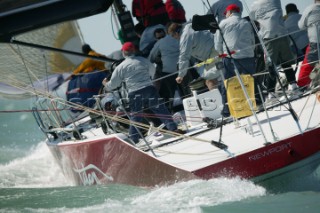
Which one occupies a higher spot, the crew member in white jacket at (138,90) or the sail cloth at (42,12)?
the sail cloth at (42,12)

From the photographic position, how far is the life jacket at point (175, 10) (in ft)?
35.8

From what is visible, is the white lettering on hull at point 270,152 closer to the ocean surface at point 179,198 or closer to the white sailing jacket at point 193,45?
the ocean surface at point 179,198

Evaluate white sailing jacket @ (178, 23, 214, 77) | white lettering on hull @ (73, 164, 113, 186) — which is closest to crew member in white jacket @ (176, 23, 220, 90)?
white sailing jacket @ (178, 23, 214, 77)

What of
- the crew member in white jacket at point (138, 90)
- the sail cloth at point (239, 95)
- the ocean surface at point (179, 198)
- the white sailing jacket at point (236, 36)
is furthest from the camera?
the crew member in white jacket at point (138, 90)

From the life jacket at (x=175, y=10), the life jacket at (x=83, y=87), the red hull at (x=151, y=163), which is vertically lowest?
the red hull at (x=151, y=163)

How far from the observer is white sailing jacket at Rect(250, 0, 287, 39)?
1016 centimetres

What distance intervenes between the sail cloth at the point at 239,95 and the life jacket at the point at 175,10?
9.66ft

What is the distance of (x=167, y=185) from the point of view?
809 cm

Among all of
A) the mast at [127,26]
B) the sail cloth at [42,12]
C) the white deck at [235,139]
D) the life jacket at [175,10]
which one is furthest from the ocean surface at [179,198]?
the life jacket at [175,10]

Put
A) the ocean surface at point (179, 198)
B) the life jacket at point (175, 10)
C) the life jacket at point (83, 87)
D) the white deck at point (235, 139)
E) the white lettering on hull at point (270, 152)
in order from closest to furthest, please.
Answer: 1. the ocean surface at point (179, 198)
2. the white lettering on hull at point (270, 152)
3. the white deck at point (235, 139)
4. the life jacket at point (175, 10)
5. the life jacket at point (83, 87)

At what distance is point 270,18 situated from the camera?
10.2 m

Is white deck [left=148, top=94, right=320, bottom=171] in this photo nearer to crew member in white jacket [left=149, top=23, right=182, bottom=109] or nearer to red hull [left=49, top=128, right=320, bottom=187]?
red hull [left=49, top=128, right=320, bottom=187]

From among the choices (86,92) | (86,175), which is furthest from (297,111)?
(86,92)

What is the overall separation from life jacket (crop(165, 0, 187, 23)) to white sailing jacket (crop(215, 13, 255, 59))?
75.7 inches
